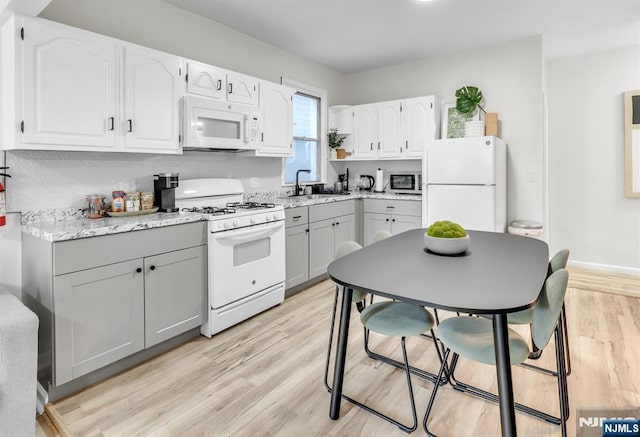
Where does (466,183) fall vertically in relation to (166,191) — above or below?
above

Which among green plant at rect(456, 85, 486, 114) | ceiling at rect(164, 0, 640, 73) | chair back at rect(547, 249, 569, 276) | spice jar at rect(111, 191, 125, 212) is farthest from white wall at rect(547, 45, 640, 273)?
spice jar at rect(111, 191, 125, 212)

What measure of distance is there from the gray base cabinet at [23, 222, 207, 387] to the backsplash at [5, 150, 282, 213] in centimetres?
29

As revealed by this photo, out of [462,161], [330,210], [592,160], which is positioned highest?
[592,160]

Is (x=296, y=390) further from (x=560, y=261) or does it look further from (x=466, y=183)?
(x=466, y=183)

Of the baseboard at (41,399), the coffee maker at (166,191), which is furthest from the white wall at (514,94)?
the baseboard at (41,399)

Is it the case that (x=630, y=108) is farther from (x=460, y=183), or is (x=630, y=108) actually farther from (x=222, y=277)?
(x=222, y=277)

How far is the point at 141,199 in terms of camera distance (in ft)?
8.74

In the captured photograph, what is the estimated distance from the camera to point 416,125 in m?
4.36

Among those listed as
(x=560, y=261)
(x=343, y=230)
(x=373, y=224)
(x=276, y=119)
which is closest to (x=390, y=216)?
(x=373, y=224)

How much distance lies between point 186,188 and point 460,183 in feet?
8.50

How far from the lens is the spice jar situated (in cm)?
253

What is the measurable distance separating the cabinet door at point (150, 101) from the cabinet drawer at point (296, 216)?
1.16 meters

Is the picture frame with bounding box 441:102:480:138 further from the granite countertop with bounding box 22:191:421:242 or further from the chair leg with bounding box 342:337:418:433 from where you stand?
Answer: the chair leg with bounding box 342:337:418:433

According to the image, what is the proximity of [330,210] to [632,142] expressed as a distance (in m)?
3.52
